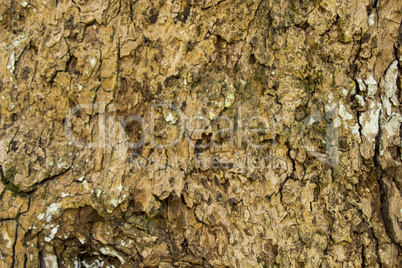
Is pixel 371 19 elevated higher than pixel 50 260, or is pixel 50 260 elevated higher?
pixel 371 19

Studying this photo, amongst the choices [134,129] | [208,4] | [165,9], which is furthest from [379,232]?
[165,9]

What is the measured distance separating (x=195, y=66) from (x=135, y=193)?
83cm

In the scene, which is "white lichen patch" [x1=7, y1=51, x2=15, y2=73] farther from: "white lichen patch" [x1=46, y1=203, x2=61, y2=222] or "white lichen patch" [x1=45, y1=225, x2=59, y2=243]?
"white lichen patch" [x1=45, y1=225, x2=59, y2=243]

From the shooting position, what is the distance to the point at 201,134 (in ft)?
5.65

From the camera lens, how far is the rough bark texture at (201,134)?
1.59 m

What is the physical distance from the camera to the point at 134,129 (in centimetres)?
174

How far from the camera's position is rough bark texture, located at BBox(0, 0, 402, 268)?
62.6 inches

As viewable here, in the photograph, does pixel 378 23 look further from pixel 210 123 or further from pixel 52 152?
pixel 52 152

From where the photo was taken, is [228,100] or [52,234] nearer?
[52,234]

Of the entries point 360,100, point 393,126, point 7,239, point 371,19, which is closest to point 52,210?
point 7,239

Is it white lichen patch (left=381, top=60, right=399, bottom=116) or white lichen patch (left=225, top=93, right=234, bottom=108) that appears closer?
white lichen patch (left=381, top=60, right=399, bottom=116)

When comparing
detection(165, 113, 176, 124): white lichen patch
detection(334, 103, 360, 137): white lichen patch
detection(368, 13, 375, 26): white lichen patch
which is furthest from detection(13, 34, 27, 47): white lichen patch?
detection(368, 13, 375, 26): white lichen patch

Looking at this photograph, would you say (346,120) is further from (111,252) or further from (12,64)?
(12,64)

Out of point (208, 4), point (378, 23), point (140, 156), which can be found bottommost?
point (140, 156)
